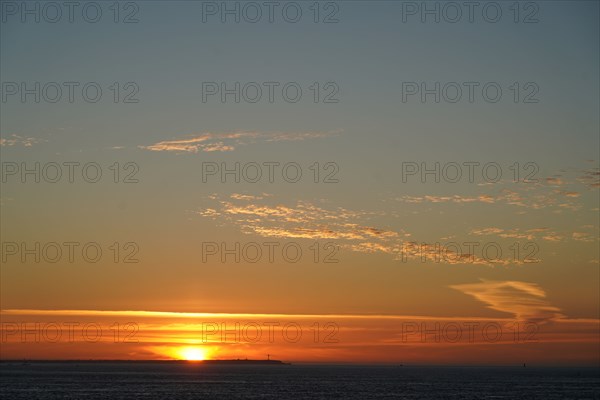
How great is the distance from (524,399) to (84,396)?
82181 millimetres

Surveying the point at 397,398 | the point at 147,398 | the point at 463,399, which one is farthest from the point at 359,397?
the point at 147,398

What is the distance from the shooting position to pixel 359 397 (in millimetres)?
147875

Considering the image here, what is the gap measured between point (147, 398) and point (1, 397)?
25.4m

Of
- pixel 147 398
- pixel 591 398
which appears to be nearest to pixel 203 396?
pixel 147 398

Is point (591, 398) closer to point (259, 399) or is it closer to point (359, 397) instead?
point (359, 397)

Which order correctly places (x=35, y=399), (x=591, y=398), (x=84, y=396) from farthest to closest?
(x=591, y=398) < (x=84, y=396) < (x=35, y=399)

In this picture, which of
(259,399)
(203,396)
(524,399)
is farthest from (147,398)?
(524,399)

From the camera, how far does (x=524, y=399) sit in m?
149

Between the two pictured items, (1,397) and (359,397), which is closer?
(1,397)

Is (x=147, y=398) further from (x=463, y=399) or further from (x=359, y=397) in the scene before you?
(x=463, y=399)

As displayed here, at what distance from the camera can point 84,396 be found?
476 ft

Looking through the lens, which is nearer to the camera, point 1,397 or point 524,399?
point 1,397

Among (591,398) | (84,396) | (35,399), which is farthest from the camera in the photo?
(591,398)

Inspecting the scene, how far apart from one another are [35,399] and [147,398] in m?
19.0
